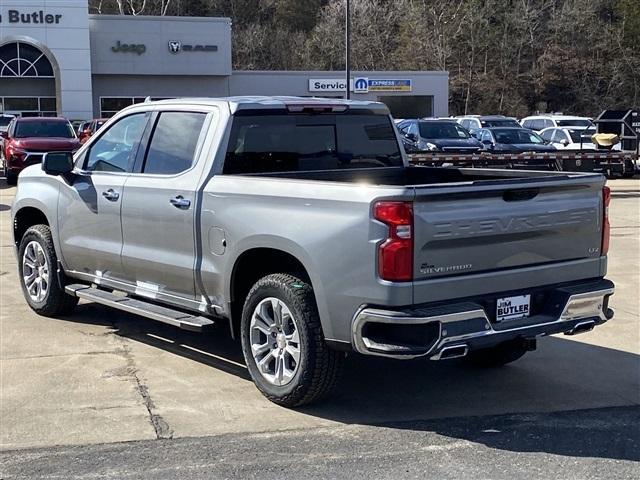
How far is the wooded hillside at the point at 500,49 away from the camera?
67625 mm

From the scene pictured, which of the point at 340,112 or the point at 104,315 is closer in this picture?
the point at 340,112

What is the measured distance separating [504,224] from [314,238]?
1.13 m

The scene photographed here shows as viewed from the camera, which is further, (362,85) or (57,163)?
(362,85)

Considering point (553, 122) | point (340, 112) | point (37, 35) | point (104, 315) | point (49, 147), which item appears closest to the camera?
point (340, 112)

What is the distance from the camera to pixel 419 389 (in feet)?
19.8

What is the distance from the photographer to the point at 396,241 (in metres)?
4.70

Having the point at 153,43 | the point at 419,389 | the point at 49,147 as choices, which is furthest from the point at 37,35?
the point at 419,389

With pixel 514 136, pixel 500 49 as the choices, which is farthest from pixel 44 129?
pixel 500 49

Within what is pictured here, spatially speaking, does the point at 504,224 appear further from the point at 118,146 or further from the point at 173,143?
the point at 118,146

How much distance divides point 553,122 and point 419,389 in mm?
30084

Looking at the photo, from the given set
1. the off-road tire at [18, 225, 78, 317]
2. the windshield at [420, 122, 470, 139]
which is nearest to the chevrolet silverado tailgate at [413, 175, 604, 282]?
the off-road tire at [18, 225, 78, 317]

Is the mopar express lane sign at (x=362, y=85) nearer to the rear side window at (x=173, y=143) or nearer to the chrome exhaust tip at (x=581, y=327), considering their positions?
the rear side window at (x=173, y=143)

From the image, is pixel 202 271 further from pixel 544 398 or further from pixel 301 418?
pixel 544 398

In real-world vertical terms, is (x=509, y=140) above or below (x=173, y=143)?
below
